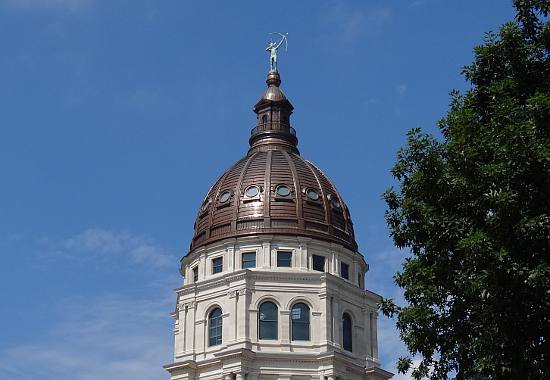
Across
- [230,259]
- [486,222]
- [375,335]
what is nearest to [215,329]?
[230,259]

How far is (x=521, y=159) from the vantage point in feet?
82.5

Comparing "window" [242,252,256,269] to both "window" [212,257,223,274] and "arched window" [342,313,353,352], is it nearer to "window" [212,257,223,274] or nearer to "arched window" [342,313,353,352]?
"window" [212,257,223,274]

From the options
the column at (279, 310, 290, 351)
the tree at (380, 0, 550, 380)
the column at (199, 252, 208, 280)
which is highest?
the column at (199, 252, 208, 280)

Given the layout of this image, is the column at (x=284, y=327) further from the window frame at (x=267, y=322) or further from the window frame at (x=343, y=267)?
the window frame at (x=343, y=267)

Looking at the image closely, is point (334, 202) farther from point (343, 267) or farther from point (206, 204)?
point (206, 204)

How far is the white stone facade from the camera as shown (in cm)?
6656

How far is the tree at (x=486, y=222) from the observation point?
25.4 metres

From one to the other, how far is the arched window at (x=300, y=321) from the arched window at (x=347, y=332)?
3254 millimetres

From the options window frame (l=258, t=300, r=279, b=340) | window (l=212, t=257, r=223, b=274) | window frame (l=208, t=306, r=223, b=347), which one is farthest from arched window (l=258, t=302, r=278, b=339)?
window (l=212, t=257, r=223, b=274)

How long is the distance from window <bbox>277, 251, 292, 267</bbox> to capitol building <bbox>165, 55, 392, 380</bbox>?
0.23 ft

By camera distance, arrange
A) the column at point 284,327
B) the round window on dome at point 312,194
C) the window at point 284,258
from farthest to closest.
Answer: the round window on dome at point 312,194
the window at point 284,258
the column at point 284,327

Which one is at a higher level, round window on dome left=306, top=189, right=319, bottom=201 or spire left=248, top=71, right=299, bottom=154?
spire left=248, top=71, right=299, bottom=154

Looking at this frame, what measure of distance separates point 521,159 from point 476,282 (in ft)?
11.0

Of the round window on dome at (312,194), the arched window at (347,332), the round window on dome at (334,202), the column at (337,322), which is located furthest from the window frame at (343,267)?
the round window on dome at (312,194)
